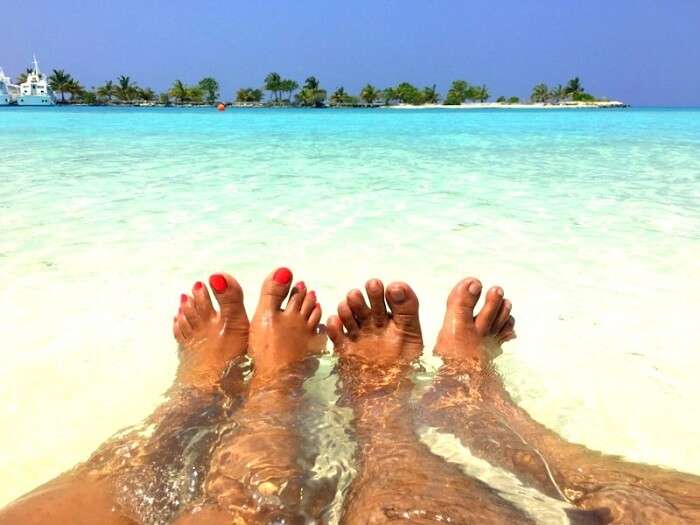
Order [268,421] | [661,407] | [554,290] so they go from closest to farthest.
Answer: [268,421]
[661,407]
[554,290]

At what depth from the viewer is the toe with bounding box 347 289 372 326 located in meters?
2.24

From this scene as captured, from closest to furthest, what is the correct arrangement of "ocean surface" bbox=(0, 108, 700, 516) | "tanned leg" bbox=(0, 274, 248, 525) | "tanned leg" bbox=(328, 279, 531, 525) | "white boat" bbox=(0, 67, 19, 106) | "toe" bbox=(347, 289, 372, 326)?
"tanned leg" bbox=(328, 279, 531, 525)
"tanned leg" bbox=(0, 274, 248, 525)
"ocean surface" bbox=(0, 108, 700, 516)
"toe" bbox=(347, 289, 372, 326)
"white boat" bbox=(0, 67, 19, 106)

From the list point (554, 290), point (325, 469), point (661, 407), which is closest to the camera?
point (325, 469)

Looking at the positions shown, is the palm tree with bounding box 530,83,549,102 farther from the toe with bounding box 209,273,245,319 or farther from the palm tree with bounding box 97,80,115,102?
the toe with bounding box 209,273,245,319

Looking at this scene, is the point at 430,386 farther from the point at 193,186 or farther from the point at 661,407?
the point at 193,186

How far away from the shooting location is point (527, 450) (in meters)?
1.48

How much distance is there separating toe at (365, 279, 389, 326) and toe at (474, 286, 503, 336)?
392 millimetres

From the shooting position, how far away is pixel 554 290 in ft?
9.48

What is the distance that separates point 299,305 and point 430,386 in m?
0.71

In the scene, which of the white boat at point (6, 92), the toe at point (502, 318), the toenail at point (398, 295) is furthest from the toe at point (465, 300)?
the white boat at point (6, 92)

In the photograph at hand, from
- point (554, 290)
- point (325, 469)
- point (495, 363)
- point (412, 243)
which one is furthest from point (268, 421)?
point (412, 243)

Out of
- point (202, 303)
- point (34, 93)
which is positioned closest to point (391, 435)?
point (202, 303)

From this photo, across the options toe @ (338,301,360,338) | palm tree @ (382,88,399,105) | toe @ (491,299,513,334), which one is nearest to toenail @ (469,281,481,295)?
toe @ (491,299,513,334)

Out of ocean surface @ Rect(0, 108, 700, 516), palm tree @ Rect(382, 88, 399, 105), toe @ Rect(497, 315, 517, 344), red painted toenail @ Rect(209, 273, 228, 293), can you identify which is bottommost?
palm tree @ Rect(382, 88, 399, 105)
